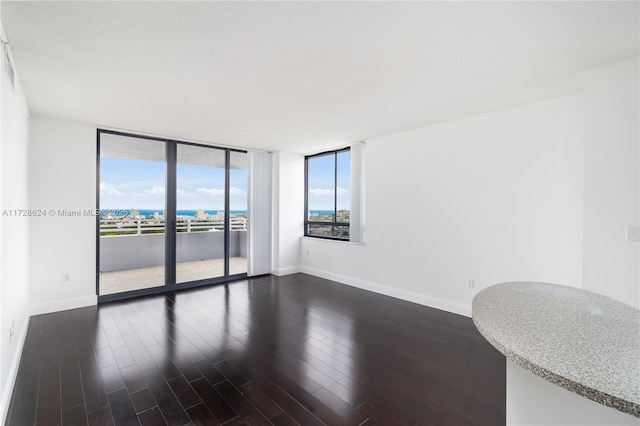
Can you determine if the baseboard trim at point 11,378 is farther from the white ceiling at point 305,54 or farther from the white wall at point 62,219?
the white ceiling at point 305,54

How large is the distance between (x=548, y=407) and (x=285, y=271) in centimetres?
534

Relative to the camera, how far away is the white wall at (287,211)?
237 inches

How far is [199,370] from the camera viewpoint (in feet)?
8.26

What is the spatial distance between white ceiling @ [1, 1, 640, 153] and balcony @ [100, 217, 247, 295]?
6.19 feet

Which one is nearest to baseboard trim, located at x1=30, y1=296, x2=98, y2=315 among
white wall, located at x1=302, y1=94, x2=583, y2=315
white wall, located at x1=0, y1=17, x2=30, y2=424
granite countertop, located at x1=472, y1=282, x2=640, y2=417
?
white wall, located at x1=0, y1=17, x2=30, y2=424

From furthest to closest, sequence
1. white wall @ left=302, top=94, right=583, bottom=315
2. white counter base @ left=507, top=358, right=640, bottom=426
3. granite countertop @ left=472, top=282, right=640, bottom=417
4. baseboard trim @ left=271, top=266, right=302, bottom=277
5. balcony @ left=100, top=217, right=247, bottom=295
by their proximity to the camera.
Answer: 1. baseboard trim @ left=271, top=266, right=302, bottom=277
2. balcony @ left=100, top=217, right=247, bottom=295
3. white wall @ left=302, top=94, right=583, bottom=315
4. white counter base @ left=507, top=358, right=640, bottom=426
5. granite countertop @ left=472, top=282, right=640, bottom=417

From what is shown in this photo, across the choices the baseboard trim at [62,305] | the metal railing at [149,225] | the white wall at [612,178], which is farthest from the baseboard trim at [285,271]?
the white wall at [612,178]

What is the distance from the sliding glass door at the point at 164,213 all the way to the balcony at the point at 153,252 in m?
0.01

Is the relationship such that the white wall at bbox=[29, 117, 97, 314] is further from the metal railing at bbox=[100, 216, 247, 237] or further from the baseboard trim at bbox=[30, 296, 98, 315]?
the metal railing at bbox=[100, 216, 247, 237]

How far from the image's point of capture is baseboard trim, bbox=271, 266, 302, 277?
6012mm

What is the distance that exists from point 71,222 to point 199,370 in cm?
304

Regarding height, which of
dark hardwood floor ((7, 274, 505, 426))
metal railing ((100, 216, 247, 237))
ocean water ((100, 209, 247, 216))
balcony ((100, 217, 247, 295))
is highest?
ocean water ((100, 209, 247, 216))

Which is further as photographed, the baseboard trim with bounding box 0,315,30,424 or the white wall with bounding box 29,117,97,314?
the white wall with bounding box 29,117,97,314

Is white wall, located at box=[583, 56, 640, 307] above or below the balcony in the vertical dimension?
above
